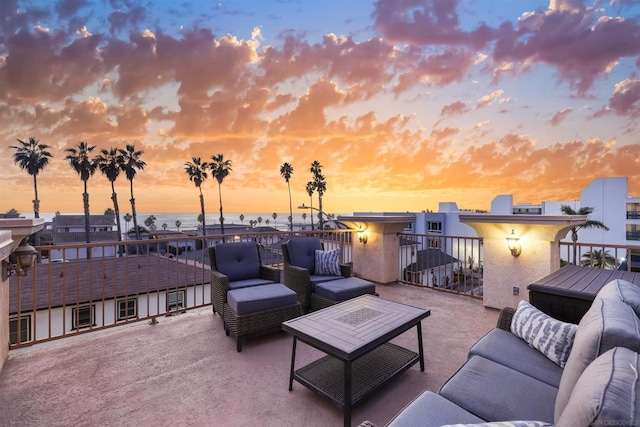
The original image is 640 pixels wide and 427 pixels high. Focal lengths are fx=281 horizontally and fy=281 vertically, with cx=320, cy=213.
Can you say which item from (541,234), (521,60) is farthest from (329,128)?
(541,234)

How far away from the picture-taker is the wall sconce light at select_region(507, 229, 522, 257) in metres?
3.86

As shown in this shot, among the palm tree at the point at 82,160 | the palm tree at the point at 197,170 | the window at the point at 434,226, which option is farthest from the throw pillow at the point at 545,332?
the window at the point at 434,226

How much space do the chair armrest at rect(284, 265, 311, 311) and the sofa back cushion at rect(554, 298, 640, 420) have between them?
293 cm

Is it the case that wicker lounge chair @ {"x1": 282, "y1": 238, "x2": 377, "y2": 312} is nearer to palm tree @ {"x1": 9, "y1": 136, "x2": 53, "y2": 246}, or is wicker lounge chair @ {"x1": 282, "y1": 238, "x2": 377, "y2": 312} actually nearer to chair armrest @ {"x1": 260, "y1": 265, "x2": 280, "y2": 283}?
chair armrest @ {"x1": 260, "y1": 265, "x2": 280, "y2": 283}

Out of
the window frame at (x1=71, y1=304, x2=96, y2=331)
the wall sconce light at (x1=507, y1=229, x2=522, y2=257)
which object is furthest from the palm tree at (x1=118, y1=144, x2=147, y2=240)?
the wall sconce light at (x1=507, y1=229, x2=522, y2=257)

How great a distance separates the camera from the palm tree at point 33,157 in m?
17.9

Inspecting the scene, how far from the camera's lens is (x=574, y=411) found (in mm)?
750

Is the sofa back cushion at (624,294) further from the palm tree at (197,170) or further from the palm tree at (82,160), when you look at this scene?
the palm tree at (82,160)

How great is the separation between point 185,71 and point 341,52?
3.61 metres

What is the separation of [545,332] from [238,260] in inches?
130

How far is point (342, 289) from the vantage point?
3.56 meters

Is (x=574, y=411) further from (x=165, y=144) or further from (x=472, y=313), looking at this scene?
(x=165, y=144)

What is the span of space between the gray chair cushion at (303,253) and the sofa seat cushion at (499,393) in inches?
110


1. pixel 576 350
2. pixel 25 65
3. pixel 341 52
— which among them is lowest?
pixel 576 350
